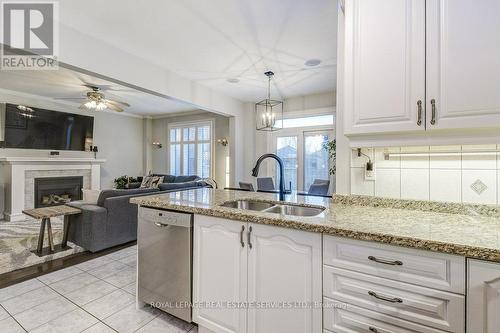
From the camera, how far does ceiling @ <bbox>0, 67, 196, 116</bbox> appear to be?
393 centimetres

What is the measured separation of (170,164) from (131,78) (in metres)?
4.35

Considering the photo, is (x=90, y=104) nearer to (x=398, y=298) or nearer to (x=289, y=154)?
(x=289, y=154)

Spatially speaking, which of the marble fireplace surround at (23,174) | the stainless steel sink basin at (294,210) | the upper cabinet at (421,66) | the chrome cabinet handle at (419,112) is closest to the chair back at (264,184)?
the stainless steel sink basin at (294,210)

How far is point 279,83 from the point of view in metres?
4.55

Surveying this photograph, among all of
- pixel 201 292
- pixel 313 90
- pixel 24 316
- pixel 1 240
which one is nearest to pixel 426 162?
pixel 201 292

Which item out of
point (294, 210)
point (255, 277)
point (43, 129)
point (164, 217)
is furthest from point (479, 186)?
point (43, 129)

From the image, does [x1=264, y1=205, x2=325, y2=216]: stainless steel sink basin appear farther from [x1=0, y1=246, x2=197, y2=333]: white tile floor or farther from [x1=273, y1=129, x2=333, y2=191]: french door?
[x1=273, y1=129, x2=333, y2=191]: french door

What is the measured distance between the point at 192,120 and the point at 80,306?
18.2ft

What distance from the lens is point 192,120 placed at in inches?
274

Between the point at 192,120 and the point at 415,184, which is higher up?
the point at 192,120

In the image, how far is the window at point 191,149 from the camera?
676 centimetres

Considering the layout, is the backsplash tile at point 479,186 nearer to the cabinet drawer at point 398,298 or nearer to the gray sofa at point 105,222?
the cabinet drawer at point 398,298

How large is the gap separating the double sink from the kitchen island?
8cm

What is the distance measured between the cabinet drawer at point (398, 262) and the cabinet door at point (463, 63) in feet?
2.23
